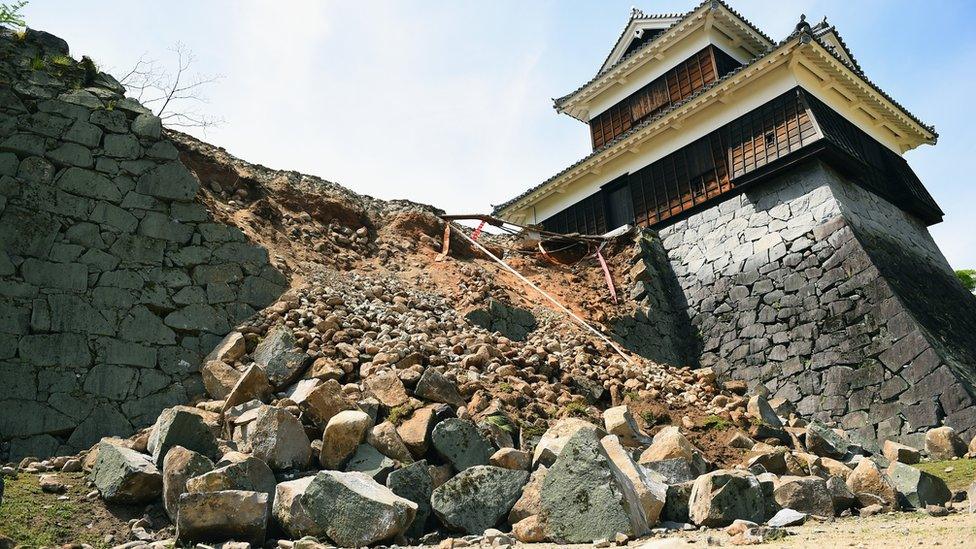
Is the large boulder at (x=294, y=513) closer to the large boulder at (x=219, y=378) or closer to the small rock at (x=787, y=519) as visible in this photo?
the large boulder at (x=219, y=378)

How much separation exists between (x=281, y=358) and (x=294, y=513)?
2.49 meters

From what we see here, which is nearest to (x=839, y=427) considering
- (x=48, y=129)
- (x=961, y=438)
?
(x=961, y=438)

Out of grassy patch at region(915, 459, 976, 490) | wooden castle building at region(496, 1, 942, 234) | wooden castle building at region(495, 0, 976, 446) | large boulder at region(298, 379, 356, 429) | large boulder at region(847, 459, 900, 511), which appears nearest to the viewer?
large boulder at region(847, 459, 900, 511)

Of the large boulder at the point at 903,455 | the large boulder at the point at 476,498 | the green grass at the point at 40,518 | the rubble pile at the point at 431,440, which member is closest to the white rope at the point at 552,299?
the rubble pile at the point at 431,440

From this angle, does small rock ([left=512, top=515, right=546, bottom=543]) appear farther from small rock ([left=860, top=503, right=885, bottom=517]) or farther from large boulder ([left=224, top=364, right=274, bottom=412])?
large boulder ([left=224, top=364, right=274, bottom=412])

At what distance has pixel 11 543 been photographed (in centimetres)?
410

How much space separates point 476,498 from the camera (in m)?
4.96

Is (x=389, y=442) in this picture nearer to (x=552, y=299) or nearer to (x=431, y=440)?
(x=431, y=440)

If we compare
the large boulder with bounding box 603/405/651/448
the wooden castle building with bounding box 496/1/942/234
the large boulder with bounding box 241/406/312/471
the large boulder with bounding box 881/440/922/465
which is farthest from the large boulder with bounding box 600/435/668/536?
the wooden castle building with bounding box 496/1/942/234

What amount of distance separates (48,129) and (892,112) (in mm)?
16672

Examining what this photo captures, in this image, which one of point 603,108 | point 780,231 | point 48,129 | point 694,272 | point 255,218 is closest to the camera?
point 48,129

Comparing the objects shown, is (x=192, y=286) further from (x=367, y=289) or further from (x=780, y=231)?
(x=780, y=231)

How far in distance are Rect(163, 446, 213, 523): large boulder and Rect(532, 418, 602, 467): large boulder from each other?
2694mm

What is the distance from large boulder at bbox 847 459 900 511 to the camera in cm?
546
